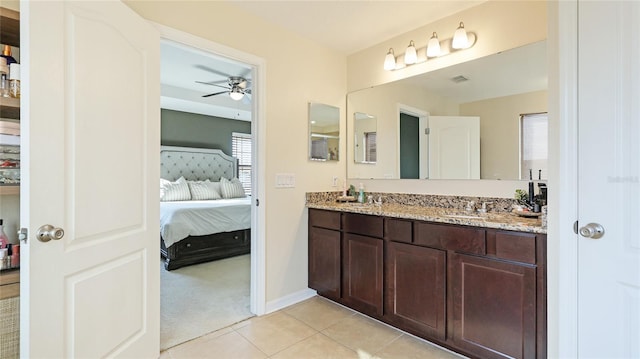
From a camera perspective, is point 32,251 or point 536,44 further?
Result: point 536,44

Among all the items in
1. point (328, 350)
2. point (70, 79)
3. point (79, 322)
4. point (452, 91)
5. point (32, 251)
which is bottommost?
point (328, 350)

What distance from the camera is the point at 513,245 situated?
1.68 metres

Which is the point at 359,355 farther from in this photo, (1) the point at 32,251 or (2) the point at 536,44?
(2) the point at 536,44

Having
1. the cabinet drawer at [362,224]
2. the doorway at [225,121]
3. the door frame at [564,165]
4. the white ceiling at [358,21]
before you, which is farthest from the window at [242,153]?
the door frame at [564,165]

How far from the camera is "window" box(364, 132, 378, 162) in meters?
3.13

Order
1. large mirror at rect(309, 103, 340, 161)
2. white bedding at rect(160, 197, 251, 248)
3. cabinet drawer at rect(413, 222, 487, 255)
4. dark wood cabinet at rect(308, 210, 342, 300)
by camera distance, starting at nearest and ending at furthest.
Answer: cabinet drawer at rect(413, 222, 487, 255) → dark wood cabinet at rect(308, 210, 342, 300) → large mirror at rect(309, 103, 340, 161) → white bedding at rect(160, 197, 251, 248)

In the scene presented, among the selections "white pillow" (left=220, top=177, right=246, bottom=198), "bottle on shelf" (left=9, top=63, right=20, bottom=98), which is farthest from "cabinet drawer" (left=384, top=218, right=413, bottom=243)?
"white pillow" (left=220, top=177, right=246, bottom=198)

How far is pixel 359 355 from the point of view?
2.00m

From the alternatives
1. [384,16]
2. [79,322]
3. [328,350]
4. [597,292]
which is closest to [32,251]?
[79,322]

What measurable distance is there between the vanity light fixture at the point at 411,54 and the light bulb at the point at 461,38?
0.36 meters

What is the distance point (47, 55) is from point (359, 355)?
2290mm

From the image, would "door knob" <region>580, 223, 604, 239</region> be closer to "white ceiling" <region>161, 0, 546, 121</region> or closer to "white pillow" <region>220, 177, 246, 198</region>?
"white ceiling" <region>161, 0, 546, 121</region>

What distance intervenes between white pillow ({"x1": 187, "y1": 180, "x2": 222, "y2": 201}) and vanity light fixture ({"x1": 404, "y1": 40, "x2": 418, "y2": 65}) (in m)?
3.98

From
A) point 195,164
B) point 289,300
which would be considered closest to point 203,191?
point 195,164
